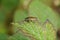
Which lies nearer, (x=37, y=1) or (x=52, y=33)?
(x=52, y=33)

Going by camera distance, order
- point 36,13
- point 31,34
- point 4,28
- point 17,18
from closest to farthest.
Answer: point 31,34
point 36,13
point 17,18
point 4,28

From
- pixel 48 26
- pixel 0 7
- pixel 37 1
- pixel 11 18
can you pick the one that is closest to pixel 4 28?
pixel 11 18

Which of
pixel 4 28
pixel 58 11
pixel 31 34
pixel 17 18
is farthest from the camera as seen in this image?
pixel 58 11

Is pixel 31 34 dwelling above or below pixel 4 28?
below

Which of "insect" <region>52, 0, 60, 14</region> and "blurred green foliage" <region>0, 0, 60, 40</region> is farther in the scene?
"insect" <region>52, 0, 60, 14</region>

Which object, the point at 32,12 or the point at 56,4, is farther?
the point at 56,4

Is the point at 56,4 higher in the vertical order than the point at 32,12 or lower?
higher

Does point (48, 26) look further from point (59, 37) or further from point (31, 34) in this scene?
point (59, 37)

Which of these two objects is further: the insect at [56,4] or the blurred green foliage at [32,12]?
the insect at [56,4]

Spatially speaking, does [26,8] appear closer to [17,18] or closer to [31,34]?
[17,18]

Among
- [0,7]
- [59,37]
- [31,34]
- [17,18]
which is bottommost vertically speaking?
[31,34]
